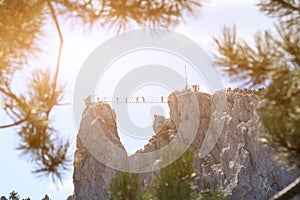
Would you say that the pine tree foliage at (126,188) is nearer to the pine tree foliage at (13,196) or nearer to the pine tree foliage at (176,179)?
the pine tree foliage at (176,179)

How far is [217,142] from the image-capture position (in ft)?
188

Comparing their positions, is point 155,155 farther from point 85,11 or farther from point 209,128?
point 85,11

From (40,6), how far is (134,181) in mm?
2549

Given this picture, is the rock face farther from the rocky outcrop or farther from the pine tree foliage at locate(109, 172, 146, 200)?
the pine tree foliage at locate(109, 172, 146, 200)

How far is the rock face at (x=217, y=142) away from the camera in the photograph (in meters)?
47.0

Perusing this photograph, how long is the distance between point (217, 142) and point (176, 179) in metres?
51.4

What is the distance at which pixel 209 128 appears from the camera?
58656 millimetres

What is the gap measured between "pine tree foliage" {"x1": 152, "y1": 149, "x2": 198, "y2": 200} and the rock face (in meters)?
37.4

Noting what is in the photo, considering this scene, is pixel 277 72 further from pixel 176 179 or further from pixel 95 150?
pixel 95 150

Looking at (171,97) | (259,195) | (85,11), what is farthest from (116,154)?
(85,11)

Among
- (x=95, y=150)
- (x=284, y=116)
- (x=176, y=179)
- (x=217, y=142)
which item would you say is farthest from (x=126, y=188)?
(x=95, y=150)

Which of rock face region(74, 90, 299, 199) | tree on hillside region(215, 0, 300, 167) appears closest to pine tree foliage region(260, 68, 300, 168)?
tree on hillside region(215, 0, 300, 167)

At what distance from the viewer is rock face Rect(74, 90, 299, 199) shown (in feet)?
154

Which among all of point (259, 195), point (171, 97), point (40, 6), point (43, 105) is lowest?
point (259, 195)
